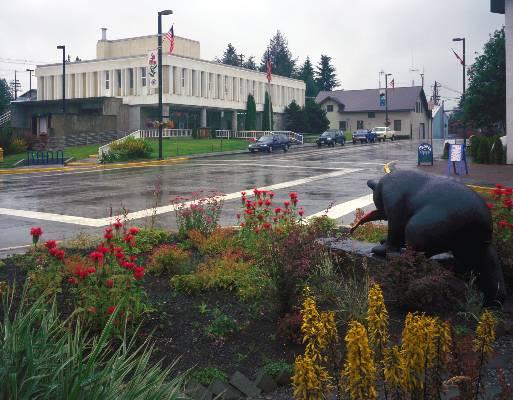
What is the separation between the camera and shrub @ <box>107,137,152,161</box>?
37153 mm

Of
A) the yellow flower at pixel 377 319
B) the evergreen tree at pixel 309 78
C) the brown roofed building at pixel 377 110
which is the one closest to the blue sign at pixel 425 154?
the yellow flower at pixel 377 319

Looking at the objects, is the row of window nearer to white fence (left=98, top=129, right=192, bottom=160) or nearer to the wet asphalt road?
white fence (left=98, top=129, right=192, bottom=160)

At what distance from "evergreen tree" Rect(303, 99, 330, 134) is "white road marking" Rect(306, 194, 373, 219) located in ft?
182

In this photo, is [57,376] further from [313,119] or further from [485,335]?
[313,119]

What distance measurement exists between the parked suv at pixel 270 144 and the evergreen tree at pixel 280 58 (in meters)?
84.1

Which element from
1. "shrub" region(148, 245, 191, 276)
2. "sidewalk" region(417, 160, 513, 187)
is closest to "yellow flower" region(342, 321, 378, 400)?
"shrub" region(148, 245, 191, 276)

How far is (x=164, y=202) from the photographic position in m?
16.2

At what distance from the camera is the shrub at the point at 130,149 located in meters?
37.2

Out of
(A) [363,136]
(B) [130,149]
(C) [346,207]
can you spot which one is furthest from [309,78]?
(C) [346,207]

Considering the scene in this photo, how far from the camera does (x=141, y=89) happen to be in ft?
192

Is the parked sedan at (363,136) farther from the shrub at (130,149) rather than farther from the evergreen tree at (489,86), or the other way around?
the shrub at (130,149)

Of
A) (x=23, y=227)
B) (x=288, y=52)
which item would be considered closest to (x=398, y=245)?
(x=23, y=227)

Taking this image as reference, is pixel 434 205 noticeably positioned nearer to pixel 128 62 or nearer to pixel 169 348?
pixel 169 348

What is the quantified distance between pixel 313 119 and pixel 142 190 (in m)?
55.4
